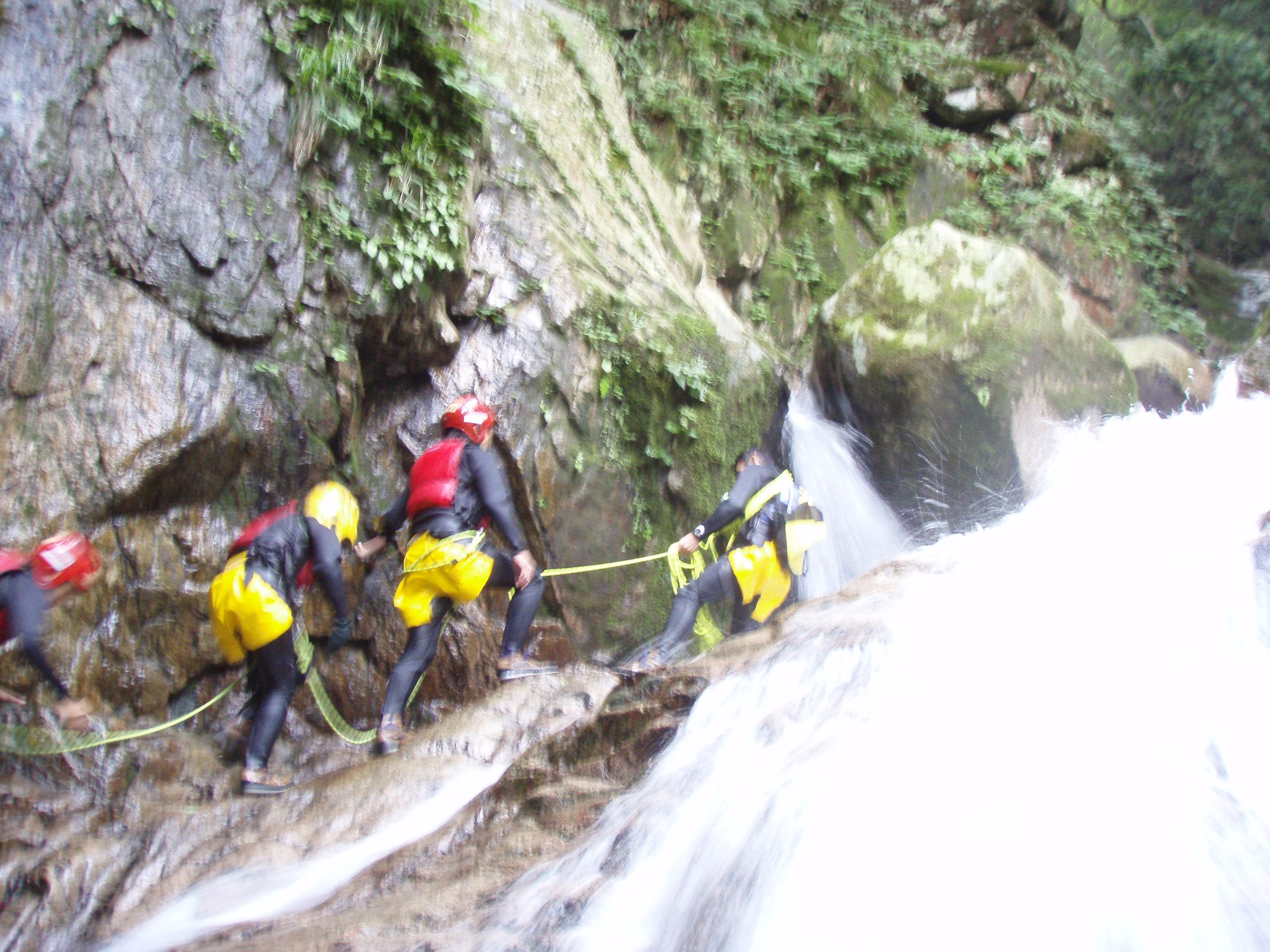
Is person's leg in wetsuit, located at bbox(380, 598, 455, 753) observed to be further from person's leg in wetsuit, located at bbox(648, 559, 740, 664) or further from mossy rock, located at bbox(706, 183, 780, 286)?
mossy rock, located at bbox(706, 183, 780, 286)

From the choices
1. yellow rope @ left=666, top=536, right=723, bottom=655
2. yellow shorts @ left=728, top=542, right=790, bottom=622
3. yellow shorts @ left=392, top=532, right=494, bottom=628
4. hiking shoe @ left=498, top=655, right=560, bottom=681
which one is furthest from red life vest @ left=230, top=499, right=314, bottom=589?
yellow shorts @ left=728, top=542, right=790, bottom=622

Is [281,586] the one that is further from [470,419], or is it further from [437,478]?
[470,419]

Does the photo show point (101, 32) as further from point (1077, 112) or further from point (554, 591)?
point (1077, 112)

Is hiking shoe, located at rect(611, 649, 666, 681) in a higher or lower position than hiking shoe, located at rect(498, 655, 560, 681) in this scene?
lower

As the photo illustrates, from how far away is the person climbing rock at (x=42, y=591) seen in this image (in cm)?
362

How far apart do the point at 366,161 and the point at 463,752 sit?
13.4 feet

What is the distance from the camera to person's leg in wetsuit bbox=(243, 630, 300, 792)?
4.27 m

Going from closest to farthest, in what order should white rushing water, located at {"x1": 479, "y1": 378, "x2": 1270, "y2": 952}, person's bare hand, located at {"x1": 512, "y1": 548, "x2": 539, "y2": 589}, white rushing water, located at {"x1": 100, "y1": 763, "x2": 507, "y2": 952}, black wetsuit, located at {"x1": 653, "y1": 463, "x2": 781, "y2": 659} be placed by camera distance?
white rushing water, located at {"x1": 479, "y1": 378, "x2": 1270, "y2": 952} < white rushing water, located at {"x1": 100, "y1": 763, "x2": 507, "y2": 952} < person's bare hand, located at {"x1": 512, "y1": 548, "x2": 539, "y2": 589} < black wetsuit, located at {"x1": 653, "y1": 463, "x2": 781, "y2": 659}

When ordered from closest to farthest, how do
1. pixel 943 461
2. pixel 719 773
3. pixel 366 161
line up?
pixel 719 773 < pixel 366 161 < pixel 943 461

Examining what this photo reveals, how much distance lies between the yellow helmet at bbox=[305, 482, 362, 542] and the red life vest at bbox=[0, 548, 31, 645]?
1284 mm

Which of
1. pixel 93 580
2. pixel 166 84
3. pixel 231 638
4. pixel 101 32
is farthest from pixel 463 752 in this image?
pixel 101 32

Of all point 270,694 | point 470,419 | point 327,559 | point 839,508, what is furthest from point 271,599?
point 839,508

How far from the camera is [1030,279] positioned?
7.57 meters

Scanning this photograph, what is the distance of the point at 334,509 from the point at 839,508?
15.9 ft
